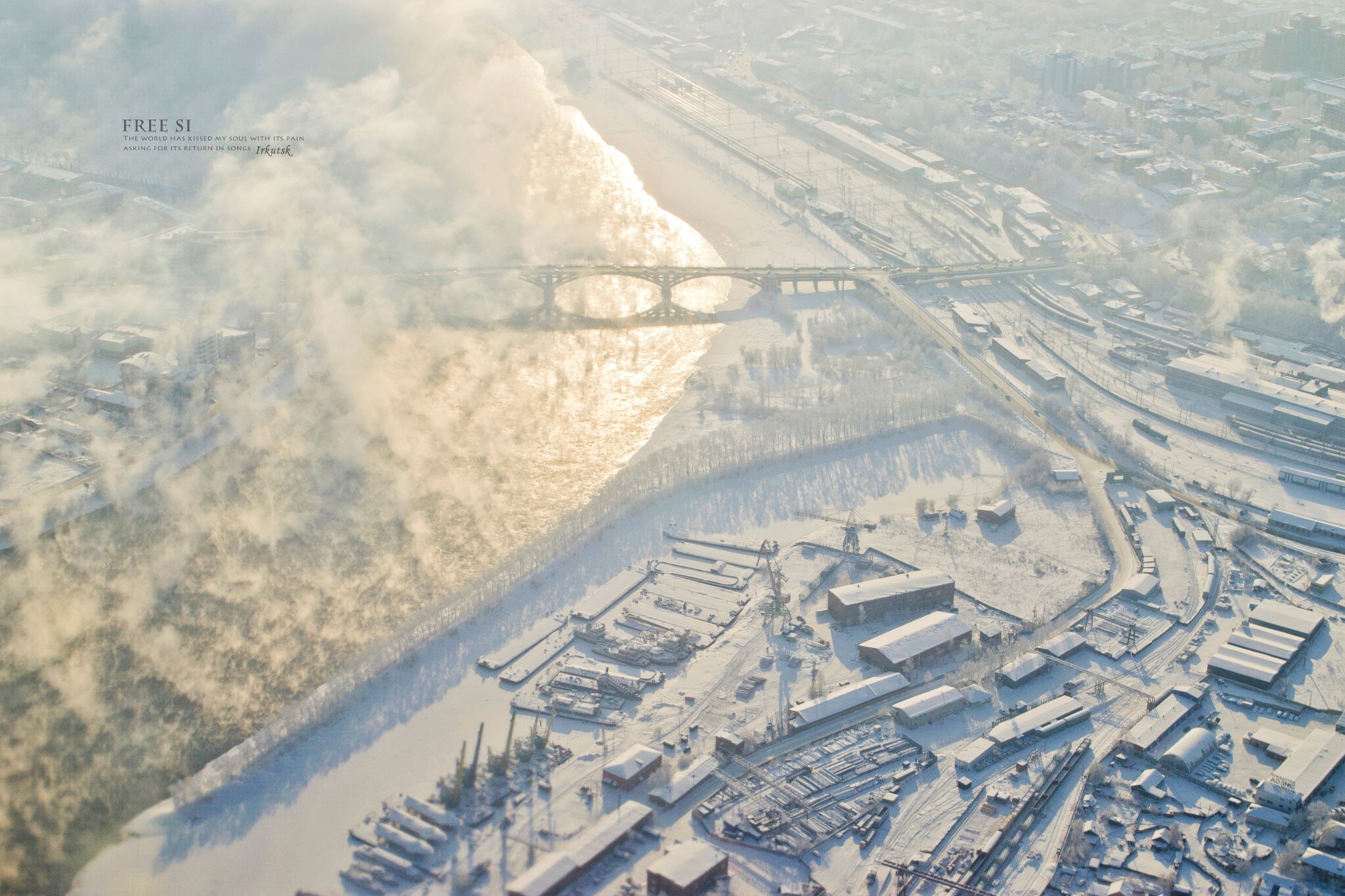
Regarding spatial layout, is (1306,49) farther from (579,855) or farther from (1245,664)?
(579,855)

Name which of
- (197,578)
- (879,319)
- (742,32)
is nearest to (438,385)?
(197,578)

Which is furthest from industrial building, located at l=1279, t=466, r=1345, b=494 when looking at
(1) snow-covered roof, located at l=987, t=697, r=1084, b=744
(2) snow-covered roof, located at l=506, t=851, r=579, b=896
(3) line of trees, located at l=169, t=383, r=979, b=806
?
(2) snow-covered roof, located at l=506, t=851, r=579, b=896

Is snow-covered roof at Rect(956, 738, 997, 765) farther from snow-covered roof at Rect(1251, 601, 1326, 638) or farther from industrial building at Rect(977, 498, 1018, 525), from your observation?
industrial building at Rect(977, 498, 1018, 525)

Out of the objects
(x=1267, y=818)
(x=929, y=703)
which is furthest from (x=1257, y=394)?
(x=1267, y=818)

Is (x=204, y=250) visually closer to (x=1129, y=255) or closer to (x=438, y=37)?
(x=438, y=37)

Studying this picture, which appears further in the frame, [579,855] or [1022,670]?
[1022,670]

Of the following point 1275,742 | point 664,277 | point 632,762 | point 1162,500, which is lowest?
point 632,762

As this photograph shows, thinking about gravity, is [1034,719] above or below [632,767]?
above
